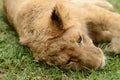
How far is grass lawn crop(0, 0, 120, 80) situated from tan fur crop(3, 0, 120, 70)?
0.08m

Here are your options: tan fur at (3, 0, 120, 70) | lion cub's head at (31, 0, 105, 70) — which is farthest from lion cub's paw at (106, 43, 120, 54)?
lion cub's head at (31, 0, 105, 70)

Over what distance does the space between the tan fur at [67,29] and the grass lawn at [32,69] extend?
8 centimetres

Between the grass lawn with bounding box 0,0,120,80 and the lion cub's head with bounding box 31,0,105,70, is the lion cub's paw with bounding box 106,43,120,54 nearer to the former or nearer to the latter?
the grass lawn with bounding box 0,0,120,80

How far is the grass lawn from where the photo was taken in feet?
10.8

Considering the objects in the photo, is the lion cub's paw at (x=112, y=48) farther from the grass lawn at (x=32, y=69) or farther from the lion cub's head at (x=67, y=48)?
the lion cub's head at (x=67, y=48)

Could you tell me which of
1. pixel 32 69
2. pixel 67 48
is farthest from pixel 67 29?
pixel 32 69

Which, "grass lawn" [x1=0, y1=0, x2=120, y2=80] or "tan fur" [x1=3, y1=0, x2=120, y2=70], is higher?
"tan fur" [x1=3, y1=0, x2=120, y2=70]

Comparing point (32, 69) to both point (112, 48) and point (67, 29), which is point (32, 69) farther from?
point (112, 48)

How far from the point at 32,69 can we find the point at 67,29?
492 mm

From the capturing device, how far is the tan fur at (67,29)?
10.6ft

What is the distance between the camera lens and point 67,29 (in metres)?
3.35

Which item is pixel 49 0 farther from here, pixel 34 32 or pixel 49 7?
pixel 34 32

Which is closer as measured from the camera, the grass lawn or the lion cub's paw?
the grass lawn

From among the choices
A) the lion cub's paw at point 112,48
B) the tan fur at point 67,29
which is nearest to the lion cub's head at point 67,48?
the tan fur at point 67,29
